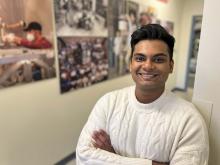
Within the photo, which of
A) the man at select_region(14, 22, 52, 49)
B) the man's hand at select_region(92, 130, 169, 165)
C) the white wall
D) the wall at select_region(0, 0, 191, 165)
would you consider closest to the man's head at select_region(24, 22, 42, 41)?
the man at select_region(14, 22, 52, 49)

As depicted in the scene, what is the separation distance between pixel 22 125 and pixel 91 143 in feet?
3.43

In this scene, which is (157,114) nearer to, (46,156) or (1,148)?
(1,148)

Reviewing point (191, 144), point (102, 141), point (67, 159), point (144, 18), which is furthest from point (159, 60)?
point (144, 18)

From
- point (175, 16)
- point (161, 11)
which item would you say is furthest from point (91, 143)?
point (175, 16)

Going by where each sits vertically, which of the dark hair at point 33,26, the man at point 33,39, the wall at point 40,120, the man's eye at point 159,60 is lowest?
the wall at point 40,120

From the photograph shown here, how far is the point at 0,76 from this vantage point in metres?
1.72

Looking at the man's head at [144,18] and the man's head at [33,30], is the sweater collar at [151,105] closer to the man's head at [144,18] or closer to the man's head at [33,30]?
the man's head at [33,30]

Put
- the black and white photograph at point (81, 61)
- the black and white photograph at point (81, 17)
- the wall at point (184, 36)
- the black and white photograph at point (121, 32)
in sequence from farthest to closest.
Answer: the wall at point (184, 36), the black and white photograph at point (121, 32), the black and white photograph at point (81, 61), the black and white photograph at point (81, 17)

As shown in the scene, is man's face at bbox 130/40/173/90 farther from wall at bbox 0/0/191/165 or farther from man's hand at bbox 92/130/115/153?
wall at bbox 0/0/191/165

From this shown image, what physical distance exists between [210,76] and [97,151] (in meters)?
0.76

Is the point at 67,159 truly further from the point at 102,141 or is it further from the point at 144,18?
the point at 144,18

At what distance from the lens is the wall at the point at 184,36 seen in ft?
17.0

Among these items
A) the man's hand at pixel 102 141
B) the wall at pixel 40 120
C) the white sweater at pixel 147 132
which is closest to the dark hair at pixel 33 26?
the wall at pixel 40 120

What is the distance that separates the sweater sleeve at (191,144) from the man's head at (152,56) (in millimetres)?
248
